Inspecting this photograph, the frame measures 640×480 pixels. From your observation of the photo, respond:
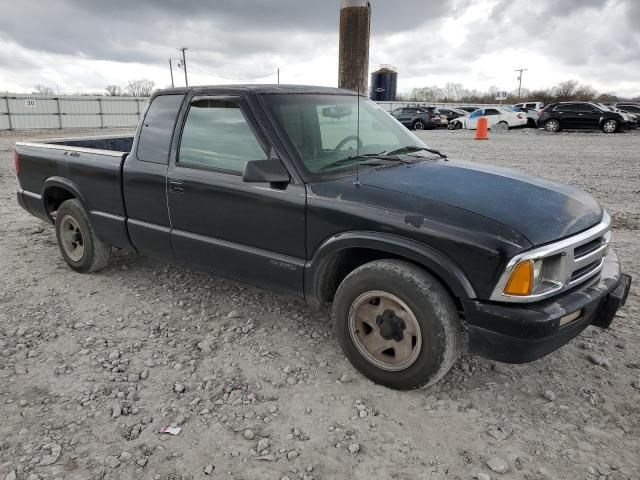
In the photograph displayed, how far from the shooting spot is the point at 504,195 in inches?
118

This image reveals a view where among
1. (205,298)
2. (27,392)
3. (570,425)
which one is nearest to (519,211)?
(570,425)

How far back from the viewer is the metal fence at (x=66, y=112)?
25.6 m

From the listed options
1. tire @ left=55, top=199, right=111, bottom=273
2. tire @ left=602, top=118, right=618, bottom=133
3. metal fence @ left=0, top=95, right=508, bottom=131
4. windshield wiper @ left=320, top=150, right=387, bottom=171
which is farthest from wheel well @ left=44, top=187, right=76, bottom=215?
tire @ left=602, top=118, right=618, bottom=133

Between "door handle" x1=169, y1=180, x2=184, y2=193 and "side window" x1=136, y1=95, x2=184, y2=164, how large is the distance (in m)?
0.21

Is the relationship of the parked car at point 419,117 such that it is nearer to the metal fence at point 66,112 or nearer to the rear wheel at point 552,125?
the rear wheel at point 552,125

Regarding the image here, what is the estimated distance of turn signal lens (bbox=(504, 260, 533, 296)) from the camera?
98.9 inches

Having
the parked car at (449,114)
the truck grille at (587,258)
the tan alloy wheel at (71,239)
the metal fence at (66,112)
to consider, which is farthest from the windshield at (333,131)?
the parked car at (449,114)

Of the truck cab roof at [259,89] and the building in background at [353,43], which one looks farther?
the building in background at [353,43]

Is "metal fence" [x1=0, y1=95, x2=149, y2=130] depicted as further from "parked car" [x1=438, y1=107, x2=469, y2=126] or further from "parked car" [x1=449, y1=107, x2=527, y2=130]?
"parked car" [x1=449, y1=107, x2=527, y2=130]

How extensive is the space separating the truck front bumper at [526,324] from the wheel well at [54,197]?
160 inches

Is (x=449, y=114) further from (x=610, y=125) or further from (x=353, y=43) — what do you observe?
(x=353, y=43)

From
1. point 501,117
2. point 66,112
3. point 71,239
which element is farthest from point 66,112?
point 71,239

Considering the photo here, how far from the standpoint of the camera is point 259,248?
3447mm

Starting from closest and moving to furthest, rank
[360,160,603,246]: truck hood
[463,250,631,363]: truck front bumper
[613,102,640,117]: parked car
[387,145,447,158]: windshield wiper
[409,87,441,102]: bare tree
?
[463,250,631,363]: truck front bumper → [360,160,603,246]: truck hood → [387,145,447,158]: windshield wiper → [613,102,640,117]: parked car → [409,87,441,102]: bare tree
